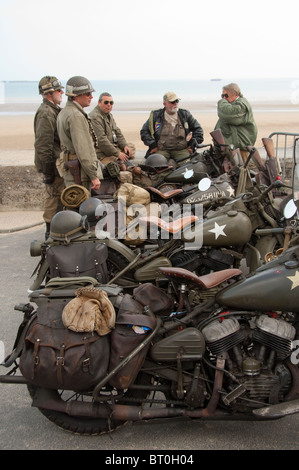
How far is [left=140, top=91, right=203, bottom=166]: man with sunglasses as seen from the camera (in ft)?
25.4

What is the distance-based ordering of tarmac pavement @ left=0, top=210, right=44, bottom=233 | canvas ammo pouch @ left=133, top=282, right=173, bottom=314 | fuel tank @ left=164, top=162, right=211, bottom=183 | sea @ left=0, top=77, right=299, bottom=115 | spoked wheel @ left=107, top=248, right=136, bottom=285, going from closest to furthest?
canvas ammo pouch @ left=133, top=282, right=173, bottom=314
spoked wheel @ left=107, top=248, right=136, bottom=285
fuel tank @ left=164, top=162, right=211, bottom=183
tarmac pavement @ left=0, top=210, right=44, bottom=233
sea @ left=0, top=77, right=299, bottom=115

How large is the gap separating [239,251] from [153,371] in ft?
6.16

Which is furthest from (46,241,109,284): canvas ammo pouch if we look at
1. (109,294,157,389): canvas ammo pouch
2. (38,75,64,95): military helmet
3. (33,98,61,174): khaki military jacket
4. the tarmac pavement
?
the tarmac pavement

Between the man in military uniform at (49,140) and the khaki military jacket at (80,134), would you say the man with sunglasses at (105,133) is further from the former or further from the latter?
the khaki military jacket at (80,134)

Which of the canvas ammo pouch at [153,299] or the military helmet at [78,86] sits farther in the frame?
the military helmet at [78,86]

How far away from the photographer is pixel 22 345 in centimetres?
301

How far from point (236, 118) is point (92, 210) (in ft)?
11.5

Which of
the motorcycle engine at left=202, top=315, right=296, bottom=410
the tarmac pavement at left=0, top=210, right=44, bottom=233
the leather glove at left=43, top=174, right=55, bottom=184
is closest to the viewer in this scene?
the motorcycle engine at left=202, top=315, right=296, bottom=410

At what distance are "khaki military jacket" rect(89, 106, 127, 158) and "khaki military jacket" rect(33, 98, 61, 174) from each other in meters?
A: 0.75

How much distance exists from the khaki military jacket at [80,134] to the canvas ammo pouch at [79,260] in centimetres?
170

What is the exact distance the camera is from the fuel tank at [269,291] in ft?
9.13

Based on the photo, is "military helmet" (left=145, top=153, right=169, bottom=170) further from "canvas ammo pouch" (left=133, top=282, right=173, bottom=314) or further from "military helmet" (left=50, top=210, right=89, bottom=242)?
"canvas ammo pouch" (left=133, top=282, right=173, bottom=314)

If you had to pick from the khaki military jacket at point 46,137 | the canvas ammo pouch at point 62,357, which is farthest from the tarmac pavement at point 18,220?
the canvas ammo pouch at point 62,357

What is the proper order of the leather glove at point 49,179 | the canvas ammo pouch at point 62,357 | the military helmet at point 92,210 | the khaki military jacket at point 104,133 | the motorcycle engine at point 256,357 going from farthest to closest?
1. the khaki military jacket at point 104,133
2. the leather glove at point 49,179
3. the military helmet at point 92,210
4. the motorcycle engine at point 256,357
5. the canvas ammo pouch at point 62,357
